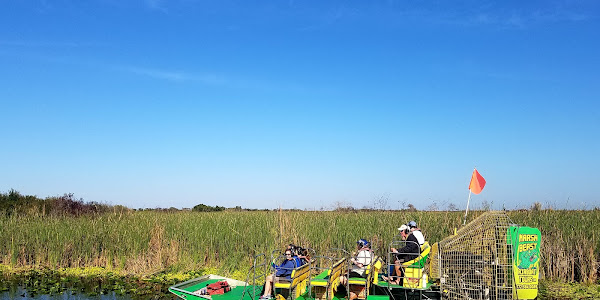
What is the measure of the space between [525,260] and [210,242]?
10739mm

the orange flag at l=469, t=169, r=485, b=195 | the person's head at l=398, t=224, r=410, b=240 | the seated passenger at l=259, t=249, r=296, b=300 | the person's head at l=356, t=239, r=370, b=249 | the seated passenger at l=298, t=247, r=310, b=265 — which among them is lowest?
the seated passenger at l=259, t=249, r=296, b=300

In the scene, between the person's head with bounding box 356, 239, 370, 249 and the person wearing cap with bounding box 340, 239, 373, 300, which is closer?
the person wearing cap with bounding box 340, 239, 373, 300

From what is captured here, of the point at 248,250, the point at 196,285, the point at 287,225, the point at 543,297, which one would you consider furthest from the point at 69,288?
the point at 543,297

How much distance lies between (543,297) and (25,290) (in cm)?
1384

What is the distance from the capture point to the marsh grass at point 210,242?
1548cm

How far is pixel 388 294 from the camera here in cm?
1078

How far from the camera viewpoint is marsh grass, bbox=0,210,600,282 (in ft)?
50.8

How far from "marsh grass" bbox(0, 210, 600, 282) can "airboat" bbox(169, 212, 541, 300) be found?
4.88 meters

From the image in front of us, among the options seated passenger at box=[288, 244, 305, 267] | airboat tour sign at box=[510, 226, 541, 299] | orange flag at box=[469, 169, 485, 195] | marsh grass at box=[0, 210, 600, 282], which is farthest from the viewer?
marsh grass at box=[0, 210, 600, 282]

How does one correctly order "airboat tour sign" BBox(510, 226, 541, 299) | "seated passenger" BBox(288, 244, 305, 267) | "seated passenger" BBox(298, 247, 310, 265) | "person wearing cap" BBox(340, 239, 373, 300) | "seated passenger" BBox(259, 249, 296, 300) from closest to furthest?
"airboat tour sign" BBox(510, 226, 541, 299) → "seated passenger" BBox(259, 249, 296, 300) → "seated passenger" BBox(288, 244, 305, 267) → "person wearing cap" BBox(340, 239, 373, 300) → "seated passenger" BBox(298, 247, 310, 265)

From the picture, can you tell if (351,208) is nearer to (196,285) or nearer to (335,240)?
(335,240)

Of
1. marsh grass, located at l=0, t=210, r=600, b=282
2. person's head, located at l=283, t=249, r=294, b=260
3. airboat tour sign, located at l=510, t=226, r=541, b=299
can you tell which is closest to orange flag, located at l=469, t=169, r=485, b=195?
marsh grass, located at l=0, t=210, r=600, b=282

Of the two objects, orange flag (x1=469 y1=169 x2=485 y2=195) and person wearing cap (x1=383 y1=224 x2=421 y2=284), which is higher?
orange flag (x1=469 y1=169 x2=485 y2=195)

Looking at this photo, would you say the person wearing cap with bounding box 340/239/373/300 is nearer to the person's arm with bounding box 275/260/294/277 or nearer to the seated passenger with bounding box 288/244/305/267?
the seated passenger with bounding box 288/244/305/267
